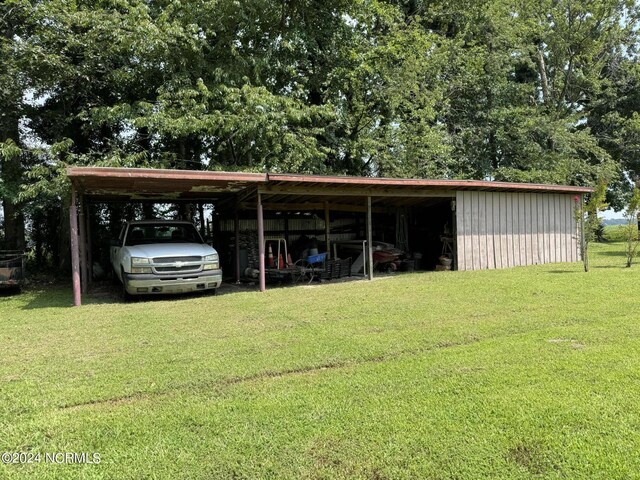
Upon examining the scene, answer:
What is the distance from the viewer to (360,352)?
4.54 m

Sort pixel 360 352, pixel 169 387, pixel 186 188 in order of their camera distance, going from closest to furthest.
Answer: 1. pixel 169 387
2. pixel 360 352
3. pixel 186 188

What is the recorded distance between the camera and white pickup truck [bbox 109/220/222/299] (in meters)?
8.16

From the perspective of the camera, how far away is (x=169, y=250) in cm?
858

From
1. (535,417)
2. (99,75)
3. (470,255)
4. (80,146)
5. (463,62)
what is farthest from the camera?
(463,62)

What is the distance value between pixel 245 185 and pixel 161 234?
2.17 m

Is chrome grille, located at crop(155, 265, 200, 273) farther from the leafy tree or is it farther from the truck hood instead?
the leafy tree

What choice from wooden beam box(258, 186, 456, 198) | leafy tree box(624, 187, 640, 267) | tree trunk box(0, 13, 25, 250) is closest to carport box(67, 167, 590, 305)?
wooden beam box(258, 186, 456, 198)

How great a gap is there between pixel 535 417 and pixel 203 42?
14.3 metres

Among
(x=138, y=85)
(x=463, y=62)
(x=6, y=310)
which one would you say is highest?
(x=463, y=62)

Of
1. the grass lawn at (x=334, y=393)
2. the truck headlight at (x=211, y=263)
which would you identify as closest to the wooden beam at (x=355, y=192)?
the truck headlight at (x=211, y=263)

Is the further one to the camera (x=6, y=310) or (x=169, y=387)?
(x=6, y=310)

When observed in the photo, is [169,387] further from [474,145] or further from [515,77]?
[515,77]

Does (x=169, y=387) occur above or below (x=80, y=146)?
below

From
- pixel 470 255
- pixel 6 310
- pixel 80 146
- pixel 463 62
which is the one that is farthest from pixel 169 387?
pixel 463 62
